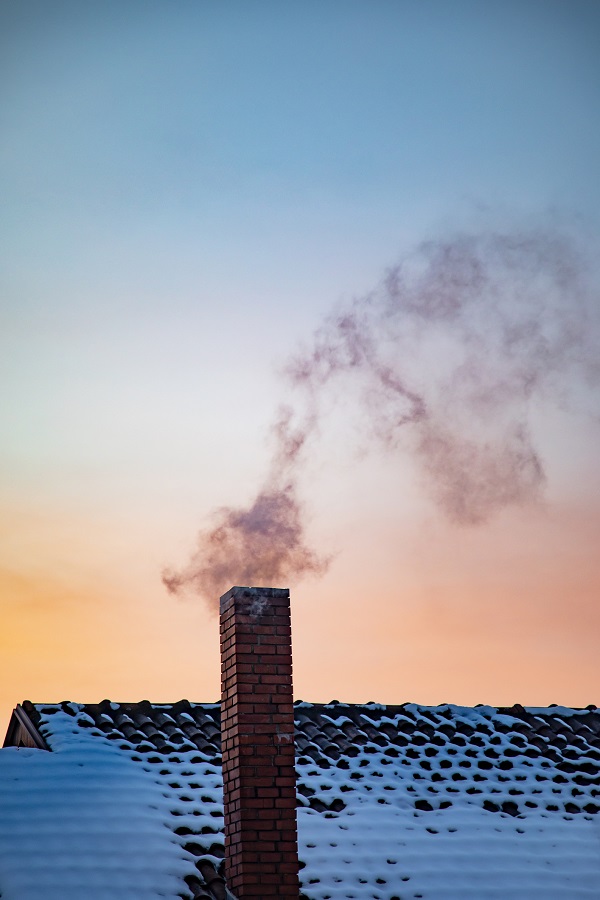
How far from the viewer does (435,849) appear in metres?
9.09

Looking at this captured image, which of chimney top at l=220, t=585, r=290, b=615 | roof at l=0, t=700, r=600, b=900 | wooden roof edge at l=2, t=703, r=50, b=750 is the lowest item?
roof at l=0, t=700, r=600, b=900

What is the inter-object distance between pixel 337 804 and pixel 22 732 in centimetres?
383

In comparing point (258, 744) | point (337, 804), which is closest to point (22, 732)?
point (337, 804)

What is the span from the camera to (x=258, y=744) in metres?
8.04

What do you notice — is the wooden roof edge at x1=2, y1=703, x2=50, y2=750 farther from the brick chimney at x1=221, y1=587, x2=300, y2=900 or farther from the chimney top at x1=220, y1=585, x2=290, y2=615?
the chimney top at x1=220, y1=585, x2=290, y2=615

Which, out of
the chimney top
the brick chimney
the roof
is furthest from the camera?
the chimney top

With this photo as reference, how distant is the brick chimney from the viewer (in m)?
7.77

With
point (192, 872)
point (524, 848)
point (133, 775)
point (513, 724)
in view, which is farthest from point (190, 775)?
point (513, 724)

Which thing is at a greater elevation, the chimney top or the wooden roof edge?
the chimney top

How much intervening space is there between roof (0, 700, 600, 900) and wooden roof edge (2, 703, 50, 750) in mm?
86

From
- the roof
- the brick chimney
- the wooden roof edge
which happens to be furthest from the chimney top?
the wooden roof edge

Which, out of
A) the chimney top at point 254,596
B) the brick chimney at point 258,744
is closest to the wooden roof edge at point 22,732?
the brick chimney at point 258,744

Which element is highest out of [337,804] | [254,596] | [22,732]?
[254,596]

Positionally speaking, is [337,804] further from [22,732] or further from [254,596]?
[22,732]
